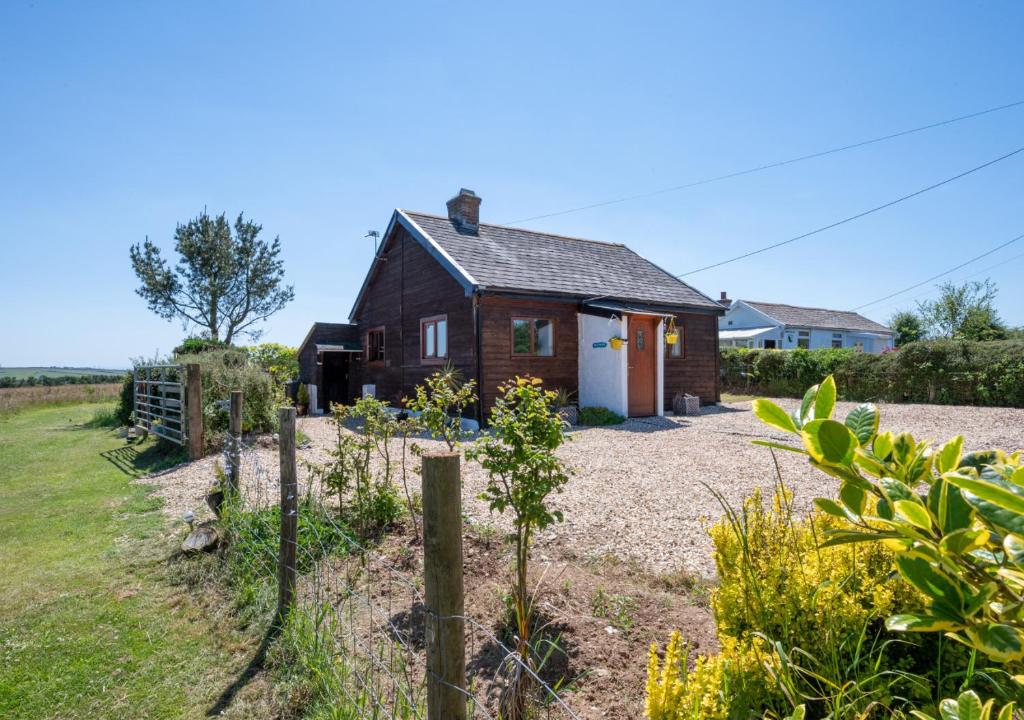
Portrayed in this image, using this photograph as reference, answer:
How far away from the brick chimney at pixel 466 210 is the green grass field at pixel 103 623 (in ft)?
37.3

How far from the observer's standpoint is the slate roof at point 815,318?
121ft

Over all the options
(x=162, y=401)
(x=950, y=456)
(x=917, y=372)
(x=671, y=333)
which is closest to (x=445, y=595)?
(x=950, y=456)

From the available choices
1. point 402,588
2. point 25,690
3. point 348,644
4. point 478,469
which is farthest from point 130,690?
point 478,469

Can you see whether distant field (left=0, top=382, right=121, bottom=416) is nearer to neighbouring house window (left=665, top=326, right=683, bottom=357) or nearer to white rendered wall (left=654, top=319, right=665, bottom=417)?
white rendered wall (left=654, top=319, right=665, bottom=417)

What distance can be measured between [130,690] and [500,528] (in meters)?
3.07

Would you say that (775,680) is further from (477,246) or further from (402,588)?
(477,246)

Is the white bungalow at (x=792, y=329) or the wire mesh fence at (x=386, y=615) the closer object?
the wire mesh fence at (x=386, y=615)

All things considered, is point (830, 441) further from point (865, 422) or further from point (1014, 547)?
point (1014, 547)

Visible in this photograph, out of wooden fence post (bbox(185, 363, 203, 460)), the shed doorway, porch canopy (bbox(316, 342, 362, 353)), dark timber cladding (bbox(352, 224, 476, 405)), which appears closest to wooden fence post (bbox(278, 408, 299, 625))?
wooden fence post (bbox(185, 363, 203, 460))

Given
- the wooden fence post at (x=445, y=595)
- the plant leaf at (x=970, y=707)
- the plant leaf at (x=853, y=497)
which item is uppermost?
the plant leaf at (x=853, y=497)

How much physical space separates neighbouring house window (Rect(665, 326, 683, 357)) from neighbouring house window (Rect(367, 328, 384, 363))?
9452 millimetres

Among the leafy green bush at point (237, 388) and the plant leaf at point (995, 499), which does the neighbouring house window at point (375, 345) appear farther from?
the plant leaf at point (995, 499)

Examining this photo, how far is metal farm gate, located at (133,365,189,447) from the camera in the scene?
1002cm

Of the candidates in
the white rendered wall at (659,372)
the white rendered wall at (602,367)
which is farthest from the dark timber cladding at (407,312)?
the white rendered wall at (659,372)
